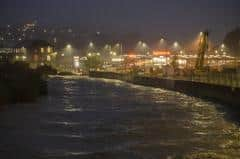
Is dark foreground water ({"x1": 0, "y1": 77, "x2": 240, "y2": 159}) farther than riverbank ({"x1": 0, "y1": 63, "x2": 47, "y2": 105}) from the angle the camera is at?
No

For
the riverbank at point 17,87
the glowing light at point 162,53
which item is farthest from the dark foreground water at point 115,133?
the glowing light at point 162,53

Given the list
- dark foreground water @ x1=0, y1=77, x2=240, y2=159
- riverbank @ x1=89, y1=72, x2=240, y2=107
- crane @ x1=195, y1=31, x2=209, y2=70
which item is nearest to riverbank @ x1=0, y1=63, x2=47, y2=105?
dark foreground water @ x1=0, y1=77, x2=240, y2=159

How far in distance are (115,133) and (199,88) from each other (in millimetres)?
40021

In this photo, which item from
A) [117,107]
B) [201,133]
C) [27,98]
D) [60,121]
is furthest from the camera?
[27,98]

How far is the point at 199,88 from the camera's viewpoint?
7150cm

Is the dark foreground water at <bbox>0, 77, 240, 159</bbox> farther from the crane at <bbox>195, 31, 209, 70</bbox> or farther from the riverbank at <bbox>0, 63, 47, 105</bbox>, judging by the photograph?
the crane at <bbox>195, 31, 209, 70</bbox>

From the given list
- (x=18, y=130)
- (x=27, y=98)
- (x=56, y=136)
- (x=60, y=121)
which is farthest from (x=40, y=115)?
(x=27, y=98)

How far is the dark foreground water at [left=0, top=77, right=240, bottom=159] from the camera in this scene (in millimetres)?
25688

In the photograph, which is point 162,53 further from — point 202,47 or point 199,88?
point 199,88

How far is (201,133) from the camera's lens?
3253 cm

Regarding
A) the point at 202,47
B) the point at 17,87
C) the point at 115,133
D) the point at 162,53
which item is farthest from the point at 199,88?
the point at 162,53

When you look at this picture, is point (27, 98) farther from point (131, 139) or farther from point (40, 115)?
point (131, 139)

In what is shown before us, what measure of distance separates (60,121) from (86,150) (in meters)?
13.4

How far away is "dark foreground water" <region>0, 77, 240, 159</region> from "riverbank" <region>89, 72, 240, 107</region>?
402 cm
